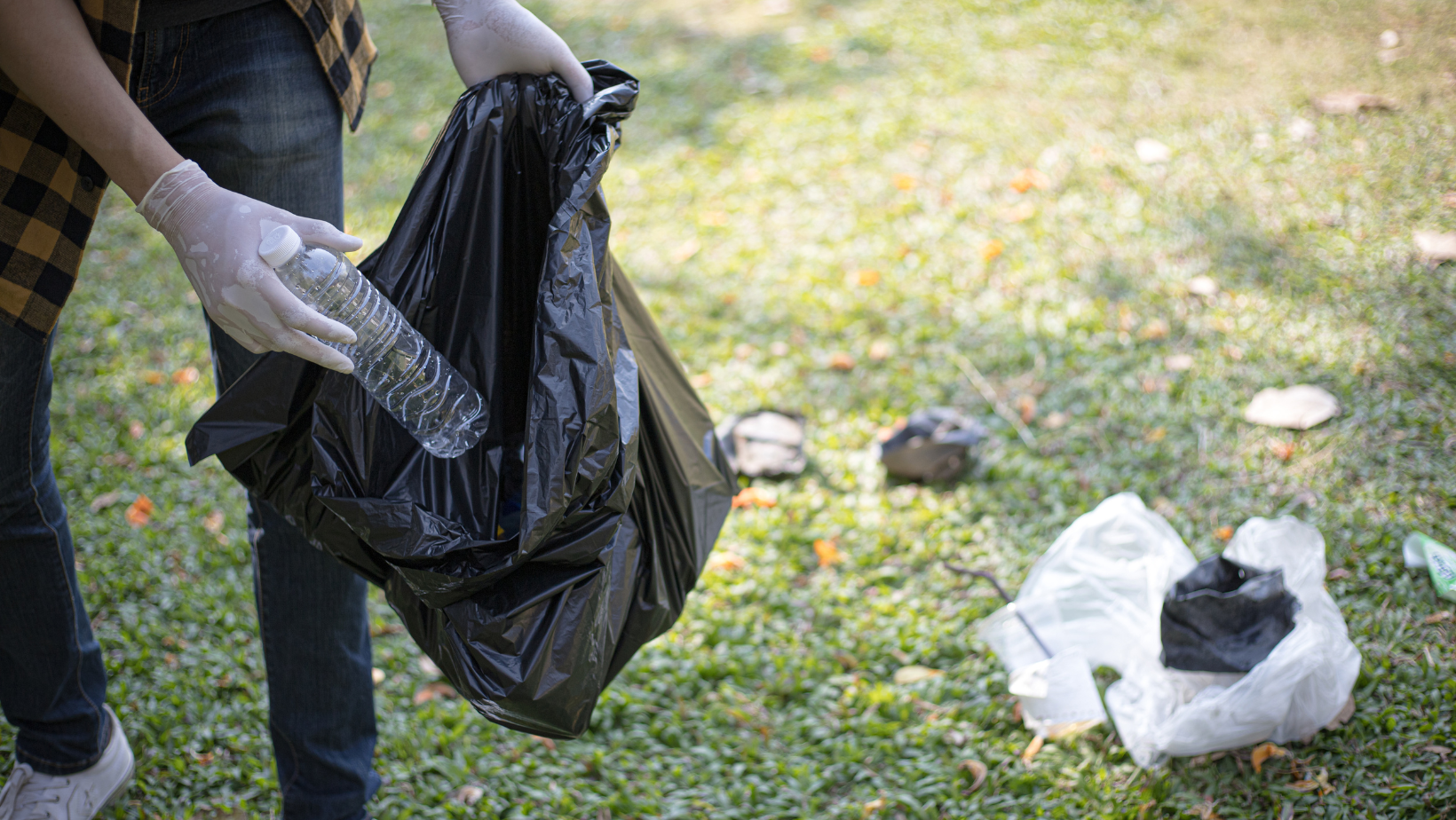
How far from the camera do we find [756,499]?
2.39 meters

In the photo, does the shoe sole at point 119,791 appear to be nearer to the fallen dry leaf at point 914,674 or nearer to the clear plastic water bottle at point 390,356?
the clear plastic water bottle at point 390,356

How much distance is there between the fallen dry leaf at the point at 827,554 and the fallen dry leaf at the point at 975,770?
1.92ft

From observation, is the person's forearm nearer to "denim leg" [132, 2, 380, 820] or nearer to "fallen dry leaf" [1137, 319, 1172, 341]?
"denim leg" [132, 2, 380, 820]

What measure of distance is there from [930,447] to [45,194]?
1824 millimetres

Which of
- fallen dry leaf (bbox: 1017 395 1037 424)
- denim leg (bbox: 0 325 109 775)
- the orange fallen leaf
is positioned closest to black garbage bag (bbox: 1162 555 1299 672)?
fallen dry leaf (bbox: 1017 395 1037 424)

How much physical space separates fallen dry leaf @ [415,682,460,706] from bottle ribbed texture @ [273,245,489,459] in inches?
36.3

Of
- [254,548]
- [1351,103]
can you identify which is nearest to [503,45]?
[254,548]

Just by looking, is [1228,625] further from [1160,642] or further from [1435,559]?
[1435,559]

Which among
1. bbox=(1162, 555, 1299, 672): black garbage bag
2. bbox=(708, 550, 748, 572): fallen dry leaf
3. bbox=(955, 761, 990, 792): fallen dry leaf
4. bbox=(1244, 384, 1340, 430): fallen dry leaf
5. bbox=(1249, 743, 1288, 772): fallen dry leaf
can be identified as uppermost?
bbox=(1162, 555, 1299, 672): black garbage bag

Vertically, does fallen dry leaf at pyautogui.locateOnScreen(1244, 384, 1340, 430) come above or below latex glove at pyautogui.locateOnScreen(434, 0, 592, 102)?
below

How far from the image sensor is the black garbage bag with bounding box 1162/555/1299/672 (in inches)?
64.3

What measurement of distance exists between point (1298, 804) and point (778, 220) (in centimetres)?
248

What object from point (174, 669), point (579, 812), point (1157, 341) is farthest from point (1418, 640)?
point (174, 669)

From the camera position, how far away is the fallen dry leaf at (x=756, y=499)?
2.38 metres
